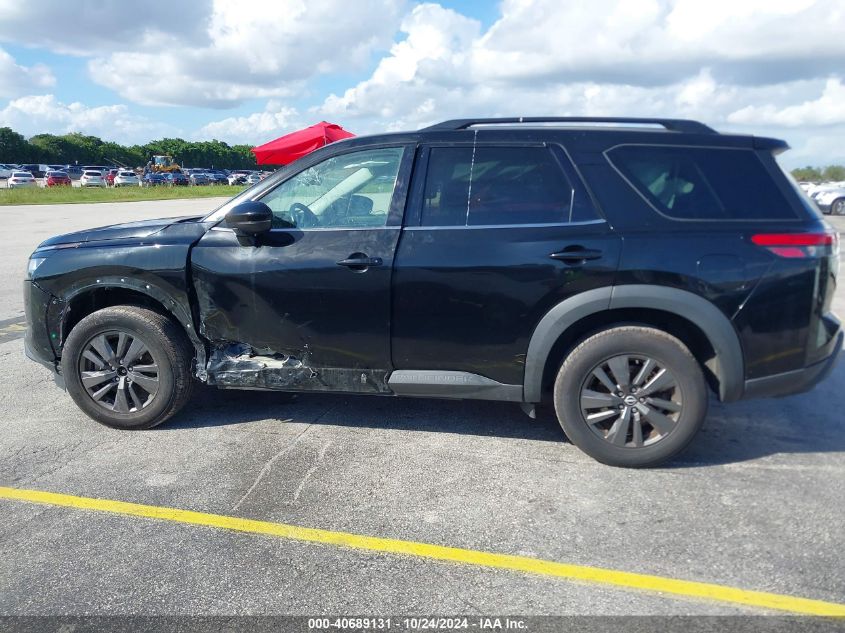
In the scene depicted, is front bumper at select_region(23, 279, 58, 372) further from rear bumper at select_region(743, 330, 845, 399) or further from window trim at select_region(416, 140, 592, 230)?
rear bumper at select_region(743, 330, 845, 399)

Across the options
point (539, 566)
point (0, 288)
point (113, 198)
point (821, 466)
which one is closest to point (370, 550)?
point (539, 566)

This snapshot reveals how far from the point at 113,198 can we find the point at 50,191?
17.4ft

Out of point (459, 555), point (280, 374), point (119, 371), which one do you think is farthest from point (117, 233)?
point (459, 555)

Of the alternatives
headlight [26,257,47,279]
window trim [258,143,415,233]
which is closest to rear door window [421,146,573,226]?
window trim [258,143,415,233]

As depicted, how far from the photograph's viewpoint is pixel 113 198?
35.5 m

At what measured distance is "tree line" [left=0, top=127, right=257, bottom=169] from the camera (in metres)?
83.2

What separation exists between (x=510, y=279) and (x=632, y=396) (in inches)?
36.8

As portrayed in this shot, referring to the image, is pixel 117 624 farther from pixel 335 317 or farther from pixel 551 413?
pixel 551 413

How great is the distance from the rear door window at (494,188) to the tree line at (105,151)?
3687 inches

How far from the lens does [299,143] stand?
1755 centimetres

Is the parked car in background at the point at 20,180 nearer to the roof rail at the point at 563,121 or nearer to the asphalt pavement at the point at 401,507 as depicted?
the asphalt pavement at the point at 401,507

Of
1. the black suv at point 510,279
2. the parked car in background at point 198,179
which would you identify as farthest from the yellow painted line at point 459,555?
the parked car in background at point 198,179

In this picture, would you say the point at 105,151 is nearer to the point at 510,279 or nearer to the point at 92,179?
the point at 92,179

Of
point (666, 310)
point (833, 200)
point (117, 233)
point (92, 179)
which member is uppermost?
point (92, 179)
